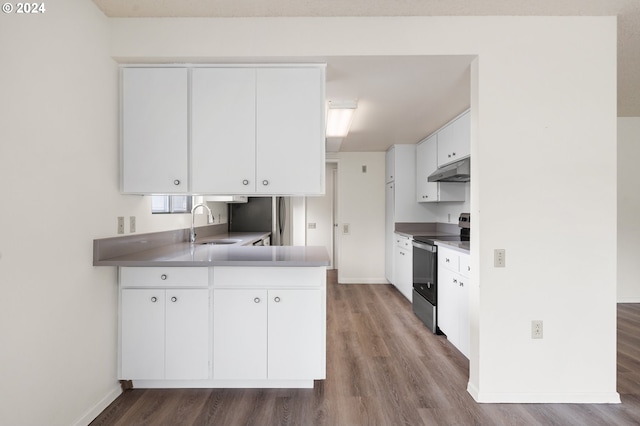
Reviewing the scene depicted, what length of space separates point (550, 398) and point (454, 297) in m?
0.93

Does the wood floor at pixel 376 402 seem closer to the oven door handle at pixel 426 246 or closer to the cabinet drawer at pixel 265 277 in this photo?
the cabinet drawer at pixel 265 277

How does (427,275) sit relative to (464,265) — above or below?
below

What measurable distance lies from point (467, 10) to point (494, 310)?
6.21 feet

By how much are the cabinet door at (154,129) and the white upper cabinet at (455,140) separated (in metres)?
2.56

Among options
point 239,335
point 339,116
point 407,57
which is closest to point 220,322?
point 239,335

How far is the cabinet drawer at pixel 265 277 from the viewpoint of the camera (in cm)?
212

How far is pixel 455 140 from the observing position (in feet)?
11.3

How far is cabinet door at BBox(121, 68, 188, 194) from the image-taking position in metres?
2.19

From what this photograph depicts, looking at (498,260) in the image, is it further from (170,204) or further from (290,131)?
(170,204)

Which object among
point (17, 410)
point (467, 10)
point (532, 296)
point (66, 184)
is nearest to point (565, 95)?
point (467, 10)

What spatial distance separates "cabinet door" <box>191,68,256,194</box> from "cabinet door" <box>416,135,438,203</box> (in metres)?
2.66

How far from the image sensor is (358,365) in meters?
2.55

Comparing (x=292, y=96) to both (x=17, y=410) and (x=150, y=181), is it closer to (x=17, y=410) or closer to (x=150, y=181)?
(x=150, y=181)

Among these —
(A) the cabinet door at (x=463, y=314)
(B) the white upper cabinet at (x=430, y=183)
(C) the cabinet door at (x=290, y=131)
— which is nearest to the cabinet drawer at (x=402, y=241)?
(B) the white upper cabinet at (x=430, y=183)
